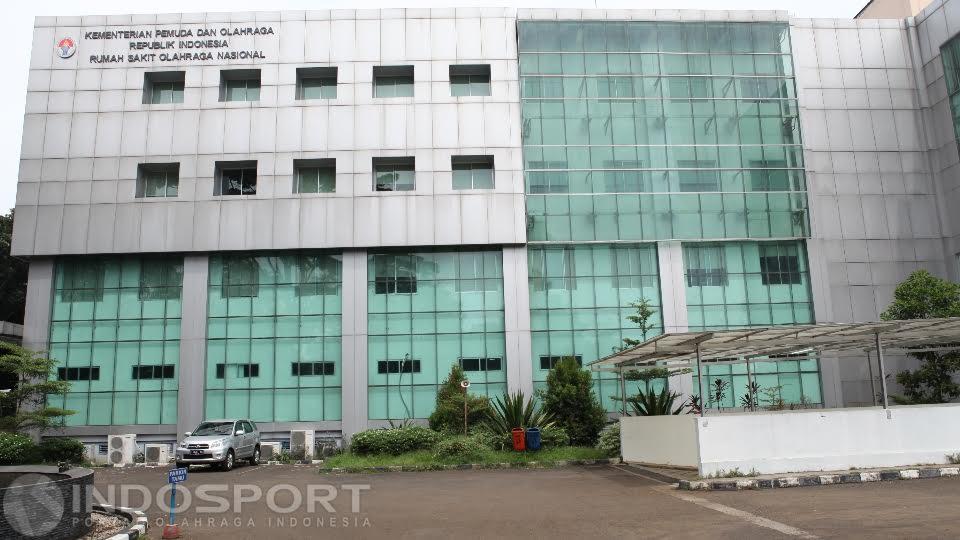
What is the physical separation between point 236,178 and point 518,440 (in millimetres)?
17662

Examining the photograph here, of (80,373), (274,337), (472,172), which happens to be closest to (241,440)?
(274,337)

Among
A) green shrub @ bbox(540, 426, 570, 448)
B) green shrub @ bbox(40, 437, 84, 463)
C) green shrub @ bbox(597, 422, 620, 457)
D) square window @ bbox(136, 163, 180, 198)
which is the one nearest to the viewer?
green shrub @ bbox(597, 422, 620, 457)

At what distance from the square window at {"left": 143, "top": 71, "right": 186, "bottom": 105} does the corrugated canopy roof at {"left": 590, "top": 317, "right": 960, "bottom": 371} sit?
23.2m

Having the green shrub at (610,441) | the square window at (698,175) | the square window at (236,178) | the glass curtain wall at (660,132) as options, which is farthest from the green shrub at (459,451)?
the square window at (236,178)

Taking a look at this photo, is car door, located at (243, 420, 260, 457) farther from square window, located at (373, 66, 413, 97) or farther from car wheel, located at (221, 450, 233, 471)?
square window, located at (373, 66, 413, 97)

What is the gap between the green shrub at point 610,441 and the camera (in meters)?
21.7

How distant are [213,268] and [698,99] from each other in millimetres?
22386

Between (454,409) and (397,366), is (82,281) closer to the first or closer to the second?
(397,366)

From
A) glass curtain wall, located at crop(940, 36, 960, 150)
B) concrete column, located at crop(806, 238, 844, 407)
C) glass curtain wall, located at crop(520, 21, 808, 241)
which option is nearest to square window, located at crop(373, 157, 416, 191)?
glass curtain wall, located at crop(520, 21, 808, 241)

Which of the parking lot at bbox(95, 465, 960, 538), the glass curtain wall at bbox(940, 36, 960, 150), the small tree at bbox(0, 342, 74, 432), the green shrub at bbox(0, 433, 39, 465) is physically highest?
the glass curtain wall at bbox(940, 36, 960, 150)

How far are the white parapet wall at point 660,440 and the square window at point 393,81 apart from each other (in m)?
18.3

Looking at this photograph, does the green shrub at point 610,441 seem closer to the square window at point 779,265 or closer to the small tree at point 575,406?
the small tree at point 575,406

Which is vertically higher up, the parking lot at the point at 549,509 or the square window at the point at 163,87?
the square window at the point at 163,87

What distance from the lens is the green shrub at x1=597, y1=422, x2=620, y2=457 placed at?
2168 cm
